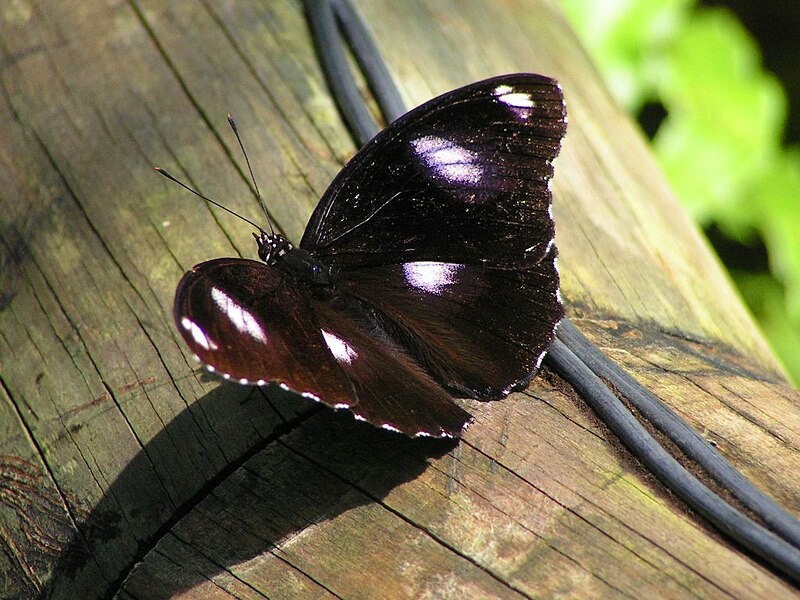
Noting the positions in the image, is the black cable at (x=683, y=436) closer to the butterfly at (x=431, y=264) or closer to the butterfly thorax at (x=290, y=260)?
the butterfly at (x=431, y=264)

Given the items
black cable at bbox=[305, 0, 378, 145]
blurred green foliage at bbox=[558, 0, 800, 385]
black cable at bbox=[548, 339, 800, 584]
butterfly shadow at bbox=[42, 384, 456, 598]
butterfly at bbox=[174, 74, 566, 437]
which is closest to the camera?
black cable at bbox=[548, 339, 800, 584]

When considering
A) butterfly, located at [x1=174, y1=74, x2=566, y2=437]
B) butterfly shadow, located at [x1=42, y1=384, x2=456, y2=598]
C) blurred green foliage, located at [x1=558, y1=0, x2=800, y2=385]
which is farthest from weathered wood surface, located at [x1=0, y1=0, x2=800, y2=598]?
blurred green foliage, located at [x1=558, y1=0, x2=800, y2=385]

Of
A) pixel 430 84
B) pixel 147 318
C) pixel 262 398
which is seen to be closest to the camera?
pixel 262 398

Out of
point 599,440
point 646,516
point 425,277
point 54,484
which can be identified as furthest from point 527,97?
point 54,484

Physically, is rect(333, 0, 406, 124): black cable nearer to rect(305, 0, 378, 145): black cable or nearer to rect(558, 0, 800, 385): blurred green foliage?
rect(305, 0, 378, 145): black cable

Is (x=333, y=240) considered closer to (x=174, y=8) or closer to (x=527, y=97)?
(x=527, y=97)

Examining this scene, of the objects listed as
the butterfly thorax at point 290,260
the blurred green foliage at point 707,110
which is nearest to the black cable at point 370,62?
the butterfly thorax at point 290,260

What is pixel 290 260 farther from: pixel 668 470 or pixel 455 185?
pixel 668 470
